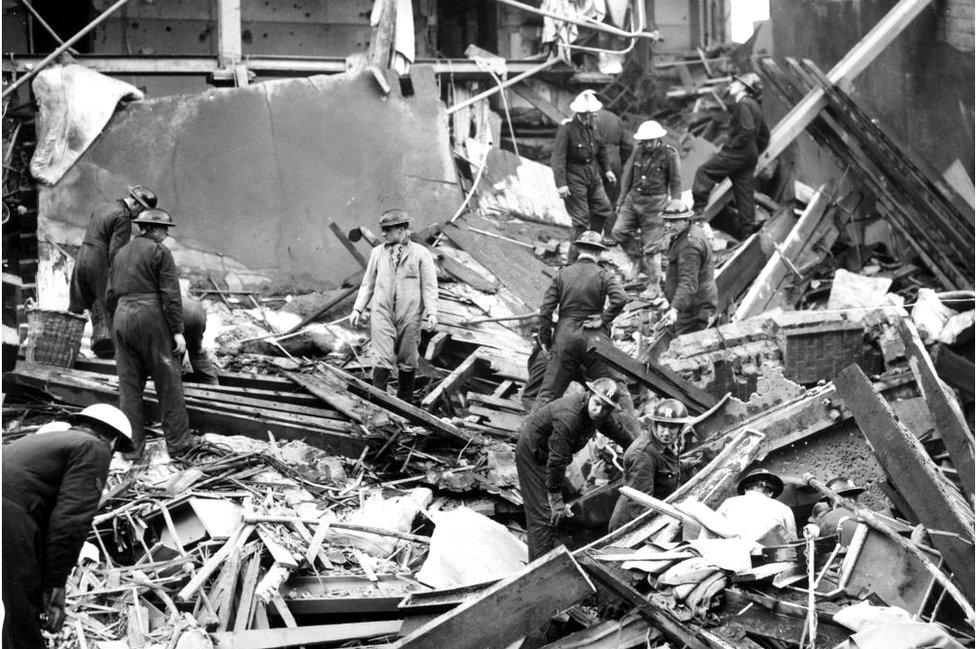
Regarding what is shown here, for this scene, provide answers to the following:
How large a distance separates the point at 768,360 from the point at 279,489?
14.0ft

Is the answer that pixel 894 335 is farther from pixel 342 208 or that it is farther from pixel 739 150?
pixel 342 208

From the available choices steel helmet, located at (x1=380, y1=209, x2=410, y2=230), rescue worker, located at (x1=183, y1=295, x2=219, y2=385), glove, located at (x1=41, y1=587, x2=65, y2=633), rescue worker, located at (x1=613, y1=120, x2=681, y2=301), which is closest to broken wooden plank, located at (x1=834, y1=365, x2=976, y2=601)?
steel helmet, located at (x1=380, y1=209, x2=410, y2=230)

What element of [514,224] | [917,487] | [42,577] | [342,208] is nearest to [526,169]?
[514,224]

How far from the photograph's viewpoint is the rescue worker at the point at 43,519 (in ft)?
20.5

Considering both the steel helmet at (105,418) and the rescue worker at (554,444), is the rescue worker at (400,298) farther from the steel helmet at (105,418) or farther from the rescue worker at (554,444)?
the steel helmet at (105,418)

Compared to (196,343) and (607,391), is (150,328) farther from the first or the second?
(607,391)

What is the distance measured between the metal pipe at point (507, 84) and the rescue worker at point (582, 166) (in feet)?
6.47

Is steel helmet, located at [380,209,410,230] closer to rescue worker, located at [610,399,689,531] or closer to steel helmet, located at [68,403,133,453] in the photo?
rescue worker, located at [610,399,689,531]

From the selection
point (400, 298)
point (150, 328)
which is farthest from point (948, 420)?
point (150, 328)

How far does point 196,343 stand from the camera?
10.7 meters

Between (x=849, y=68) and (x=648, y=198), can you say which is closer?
(x=648, y=198)

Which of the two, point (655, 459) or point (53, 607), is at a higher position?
point (655, 459)

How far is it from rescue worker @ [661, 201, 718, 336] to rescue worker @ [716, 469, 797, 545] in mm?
3797

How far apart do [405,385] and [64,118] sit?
5411mm
